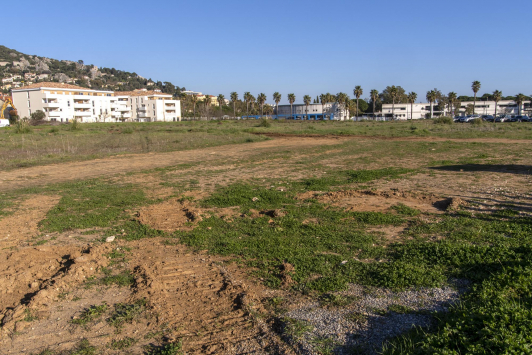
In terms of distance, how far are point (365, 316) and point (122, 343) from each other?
273 cm

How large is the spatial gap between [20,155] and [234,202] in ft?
64.0

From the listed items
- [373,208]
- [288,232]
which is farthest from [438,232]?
[288,232]

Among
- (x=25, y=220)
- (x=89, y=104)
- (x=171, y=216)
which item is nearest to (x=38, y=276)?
(x=171, y=216)

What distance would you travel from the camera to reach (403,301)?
4.99 metres

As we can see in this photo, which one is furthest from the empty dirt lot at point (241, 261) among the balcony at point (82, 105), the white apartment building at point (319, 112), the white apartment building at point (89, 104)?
the white apartment building at point (319, 112)

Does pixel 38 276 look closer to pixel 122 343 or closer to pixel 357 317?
pixel 122 343

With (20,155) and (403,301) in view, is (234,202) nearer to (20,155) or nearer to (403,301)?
(403,301)

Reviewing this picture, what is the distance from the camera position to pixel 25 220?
374 inches

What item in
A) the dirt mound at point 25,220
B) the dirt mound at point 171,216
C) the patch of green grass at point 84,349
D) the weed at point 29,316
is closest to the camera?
the patch of green grass at point 84,349

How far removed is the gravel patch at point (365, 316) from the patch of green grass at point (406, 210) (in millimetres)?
3757

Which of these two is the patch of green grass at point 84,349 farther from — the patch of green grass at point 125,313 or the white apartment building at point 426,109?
the white apartment building at point 426,109

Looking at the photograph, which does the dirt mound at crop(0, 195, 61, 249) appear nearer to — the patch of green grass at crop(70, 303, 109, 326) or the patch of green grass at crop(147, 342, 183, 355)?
the patch of green grass at crop(70, 303, 109, 326)

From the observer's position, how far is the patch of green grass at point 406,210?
30.0ft

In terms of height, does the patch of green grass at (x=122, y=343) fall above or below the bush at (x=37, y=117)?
below
